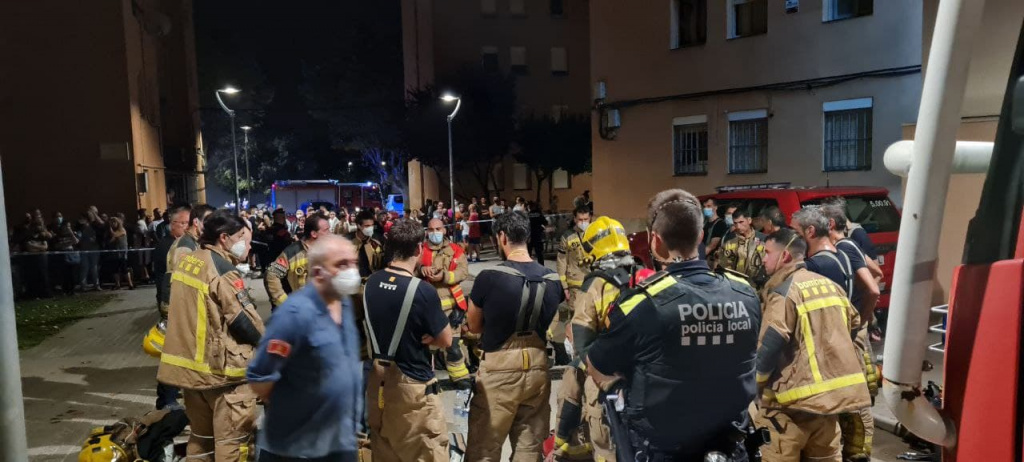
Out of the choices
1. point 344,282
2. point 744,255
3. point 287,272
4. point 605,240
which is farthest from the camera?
point 744,255

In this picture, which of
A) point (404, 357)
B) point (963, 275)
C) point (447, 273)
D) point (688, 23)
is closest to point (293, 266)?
point (447, 273)

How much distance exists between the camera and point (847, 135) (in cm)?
1533

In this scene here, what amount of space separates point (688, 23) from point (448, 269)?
13225 millimetres

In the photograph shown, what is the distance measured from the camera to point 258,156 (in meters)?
61.2

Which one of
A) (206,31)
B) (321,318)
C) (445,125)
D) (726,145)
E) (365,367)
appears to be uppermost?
(206,31)

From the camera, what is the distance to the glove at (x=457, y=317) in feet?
23.5

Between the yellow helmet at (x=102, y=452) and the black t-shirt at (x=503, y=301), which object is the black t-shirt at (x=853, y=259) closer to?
the black t-shirt at (x=503, y=301)

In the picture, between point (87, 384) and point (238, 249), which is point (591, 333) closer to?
point (238, 249)

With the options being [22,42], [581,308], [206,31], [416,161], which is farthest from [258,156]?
[581,308]

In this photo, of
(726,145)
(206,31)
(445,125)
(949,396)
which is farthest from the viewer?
(206,31)

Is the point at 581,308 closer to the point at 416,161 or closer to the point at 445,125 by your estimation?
the point at 445,125

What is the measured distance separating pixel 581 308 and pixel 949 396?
8.16 feet

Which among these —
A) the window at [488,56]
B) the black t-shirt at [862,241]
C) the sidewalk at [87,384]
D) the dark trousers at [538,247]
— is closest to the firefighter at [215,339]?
the sidewalk at [87,384]

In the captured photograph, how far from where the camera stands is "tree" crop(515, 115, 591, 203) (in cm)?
3266
